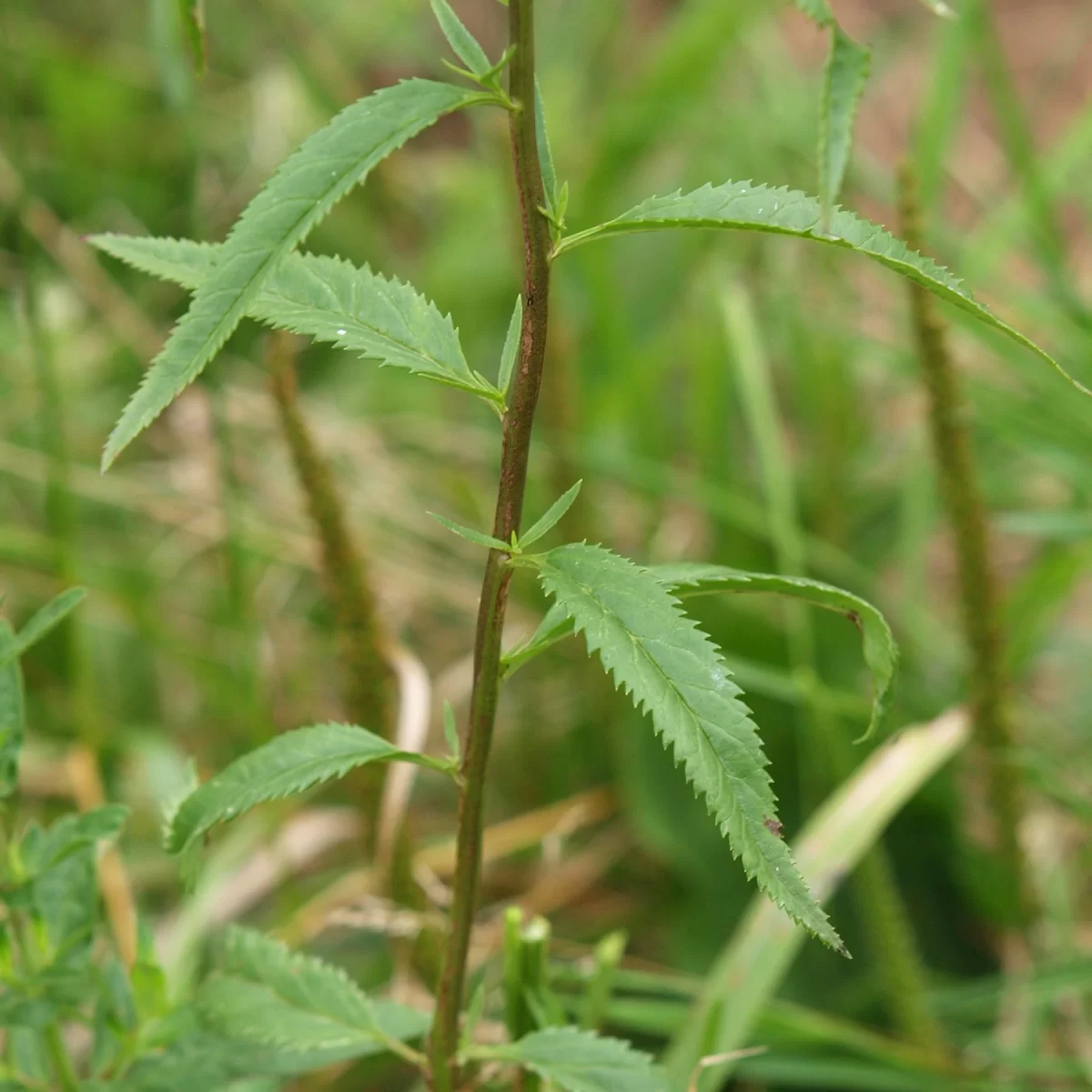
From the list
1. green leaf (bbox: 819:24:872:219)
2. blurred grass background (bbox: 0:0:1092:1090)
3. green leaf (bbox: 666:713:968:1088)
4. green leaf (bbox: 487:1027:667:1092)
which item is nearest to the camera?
green leaf (bbox: 819:24:872:219)

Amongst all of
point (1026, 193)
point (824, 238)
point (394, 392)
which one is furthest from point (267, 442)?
point (824, 238)

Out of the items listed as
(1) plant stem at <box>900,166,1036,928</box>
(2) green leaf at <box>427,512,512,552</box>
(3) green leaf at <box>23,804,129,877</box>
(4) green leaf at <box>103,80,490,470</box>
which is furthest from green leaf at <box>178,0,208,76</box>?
(1) plant stem at <box>900,166,1036,928</box>

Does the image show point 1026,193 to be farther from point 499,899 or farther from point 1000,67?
point 499,899

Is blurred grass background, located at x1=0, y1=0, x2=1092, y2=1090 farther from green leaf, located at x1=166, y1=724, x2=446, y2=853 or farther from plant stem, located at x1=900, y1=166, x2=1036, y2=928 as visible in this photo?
green leaf, located at x1=166, y1=724, x2=446, y2=853

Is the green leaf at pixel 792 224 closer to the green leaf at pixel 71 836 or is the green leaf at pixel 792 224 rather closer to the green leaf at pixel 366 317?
the green leaf at pixel 366 317

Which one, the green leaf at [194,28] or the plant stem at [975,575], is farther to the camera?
the plant stem at [975,575]

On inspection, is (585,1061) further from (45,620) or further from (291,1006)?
(45,620)

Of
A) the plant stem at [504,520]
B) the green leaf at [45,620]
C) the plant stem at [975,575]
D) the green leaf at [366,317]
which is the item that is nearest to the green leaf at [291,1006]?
the plant stem at [504,520]
